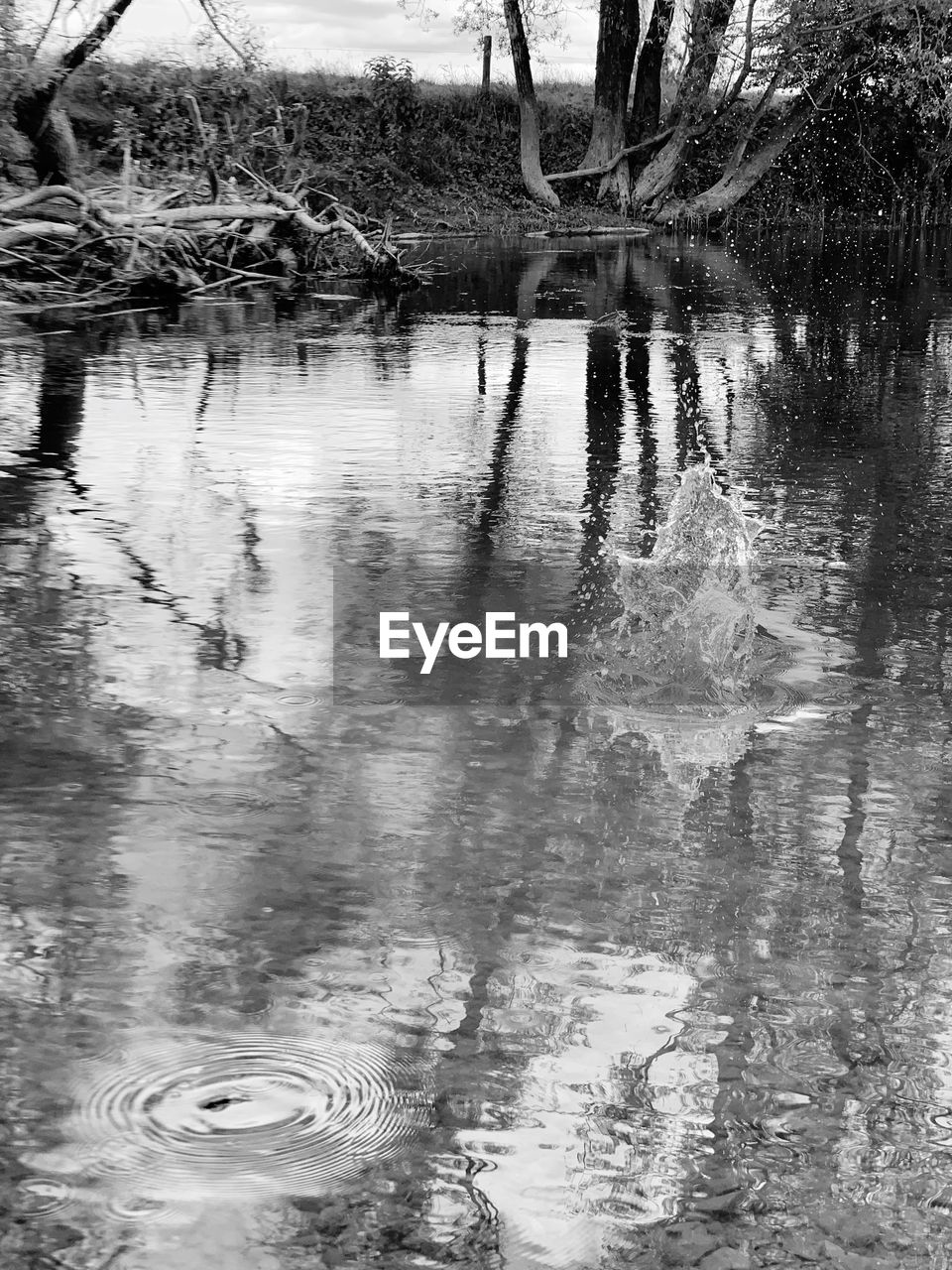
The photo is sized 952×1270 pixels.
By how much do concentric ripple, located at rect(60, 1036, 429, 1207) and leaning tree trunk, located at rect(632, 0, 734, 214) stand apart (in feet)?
99.9

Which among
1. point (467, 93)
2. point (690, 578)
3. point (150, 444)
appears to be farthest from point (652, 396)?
point (467, 93)

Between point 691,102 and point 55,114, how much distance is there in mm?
17448

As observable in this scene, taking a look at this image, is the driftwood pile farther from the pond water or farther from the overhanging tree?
the overhanging tree

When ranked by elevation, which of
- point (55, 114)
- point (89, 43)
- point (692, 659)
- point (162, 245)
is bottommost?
point (692, 659)

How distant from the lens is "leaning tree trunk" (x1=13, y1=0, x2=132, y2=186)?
18.8 m

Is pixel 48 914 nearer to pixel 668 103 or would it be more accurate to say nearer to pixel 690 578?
pixel 690 578

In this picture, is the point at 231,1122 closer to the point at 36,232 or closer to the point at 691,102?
the point at 36,232

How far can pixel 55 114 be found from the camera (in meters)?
19.8

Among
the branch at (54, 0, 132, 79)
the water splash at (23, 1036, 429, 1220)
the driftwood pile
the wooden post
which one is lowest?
the water splash at (23, 1036, 429, 1220)

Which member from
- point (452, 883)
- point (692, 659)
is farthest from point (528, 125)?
point (452, 883)

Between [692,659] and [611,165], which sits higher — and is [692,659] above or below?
below

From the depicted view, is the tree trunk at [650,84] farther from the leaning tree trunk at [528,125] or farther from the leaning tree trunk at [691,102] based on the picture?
the leaning tree trunk at [528,125]

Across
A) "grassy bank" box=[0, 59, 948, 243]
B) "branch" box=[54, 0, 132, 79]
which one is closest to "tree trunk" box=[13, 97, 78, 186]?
"branch" box=[54, 0, 132, 79]

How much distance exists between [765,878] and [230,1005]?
1516 mm
